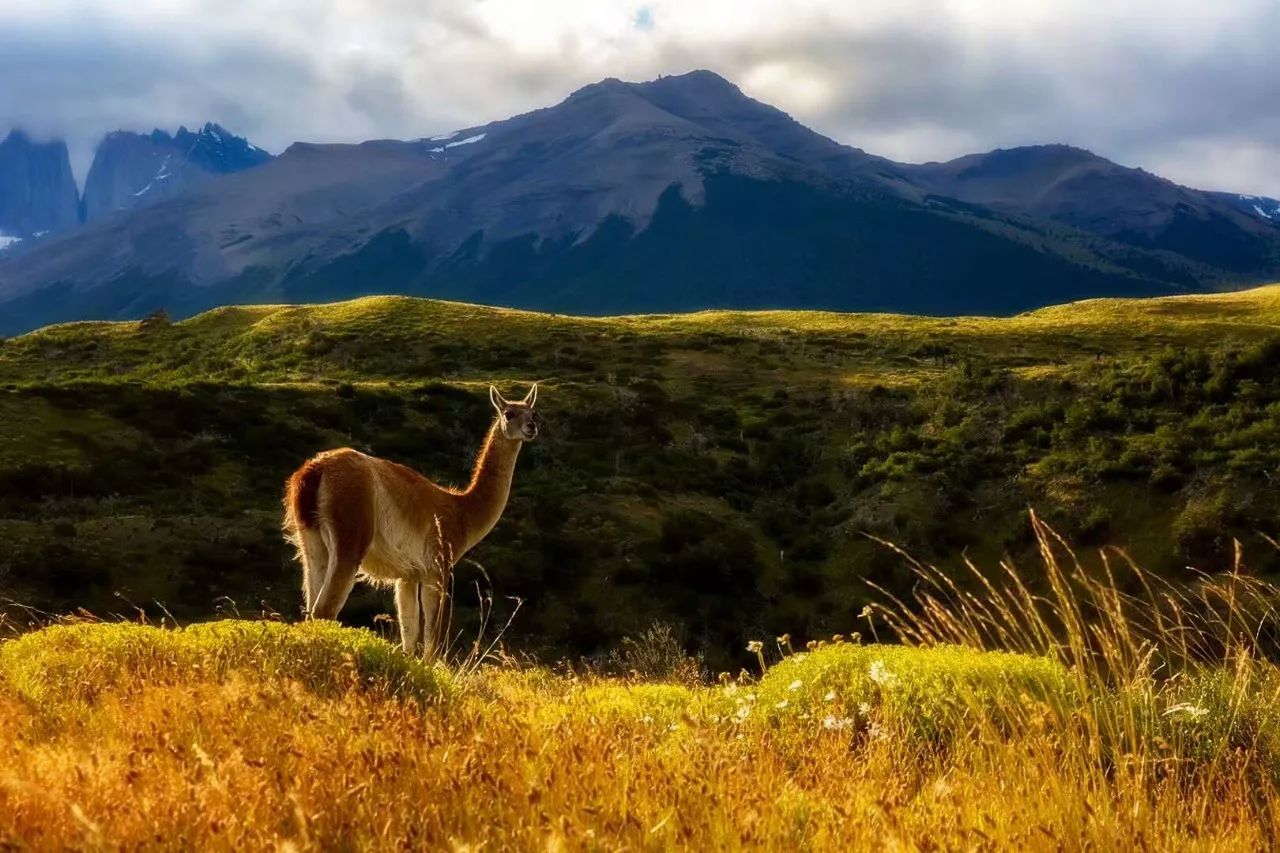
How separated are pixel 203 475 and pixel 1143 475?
29.9 m

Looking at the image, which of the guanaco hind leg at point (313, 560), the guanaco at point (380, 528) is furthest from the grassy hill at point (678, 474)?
the guanaco hind leg at point (313, 560)

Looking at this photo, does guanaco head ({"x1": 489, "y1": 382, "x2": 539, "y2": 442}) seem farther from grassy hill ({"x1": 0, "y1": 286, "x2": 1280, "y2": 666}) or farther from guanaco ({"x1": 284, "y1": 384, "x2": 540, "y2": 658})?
grassy hill ({"x1": 0, "y1": 286, "x2": 1280, "y2": 666})

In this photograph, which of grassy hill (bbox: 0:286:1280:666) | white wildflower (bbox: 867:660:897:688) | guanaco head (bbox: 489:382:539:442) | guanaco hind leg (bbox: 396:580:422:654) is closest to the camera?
white wildflower (bbox: 867:660:897:688)

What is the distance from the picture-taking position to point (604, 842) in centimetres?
305

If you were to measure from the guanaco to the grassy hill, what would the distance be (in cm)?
550

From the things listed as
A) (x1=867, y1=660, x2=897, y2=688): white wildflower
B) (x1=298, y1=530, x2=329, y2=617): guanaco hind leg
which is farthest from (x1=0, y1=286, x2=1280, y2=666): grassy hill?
(x1=298, y1=530, x2=329, y2=617): guanaco hind leg

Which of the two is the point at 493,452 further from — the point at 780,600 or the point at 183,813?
the point at 780,600

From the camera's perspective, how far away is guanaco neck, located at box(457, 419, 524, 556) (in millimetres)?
12438

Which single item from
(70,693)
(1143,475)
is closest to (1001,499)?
(1143,475)

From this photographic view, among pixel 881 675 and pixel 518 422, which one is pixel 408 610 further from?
pixel 881 675

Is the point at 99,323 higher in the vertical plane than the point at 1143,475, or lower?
higher

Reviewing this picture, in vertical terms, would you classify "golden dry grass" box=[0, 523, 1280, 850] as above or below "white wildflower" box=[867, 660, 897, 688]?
above

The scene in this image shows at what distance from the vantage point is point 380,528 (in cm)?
1109

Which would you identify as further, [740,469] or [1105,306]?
[1105,306]
